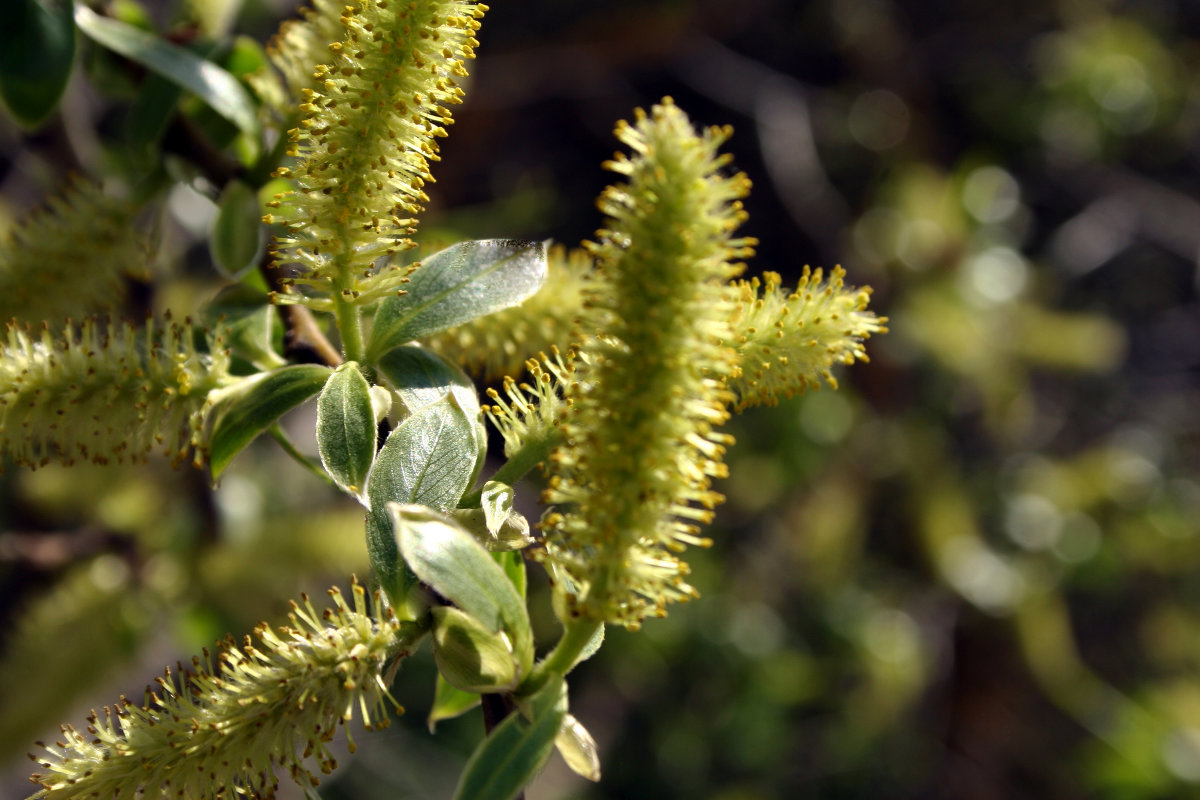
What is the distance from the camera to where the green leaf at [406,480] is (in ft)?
2.46

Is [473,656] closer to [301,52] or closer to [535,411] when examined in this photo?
[535,411]

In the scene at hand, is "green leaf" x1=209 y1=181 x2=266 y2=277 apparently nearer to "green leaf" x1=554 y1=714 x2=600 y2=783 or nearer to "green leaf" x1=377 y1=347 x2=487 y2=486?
"green leaf" x1=377 y1=347 x2=487 y2=486

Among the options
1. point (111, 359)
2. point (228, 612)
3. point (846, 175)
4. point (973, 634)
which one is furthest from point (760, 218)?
point (111, 359)

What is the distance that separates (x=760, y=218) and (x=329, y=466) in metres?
2.79

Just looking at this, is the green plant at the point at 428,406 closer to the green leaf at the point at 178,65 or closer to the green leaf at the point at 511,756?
the green leaf at the point at 511,756

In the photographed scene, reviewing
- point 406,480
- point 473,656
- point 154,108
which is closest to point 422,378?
point 406,480

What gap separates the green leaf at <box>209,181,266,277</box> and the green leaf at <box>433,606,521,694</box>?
0.47 metres

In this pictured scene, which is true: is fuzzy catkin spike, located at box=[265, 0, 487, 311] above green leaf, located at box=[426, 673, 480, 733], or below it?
above

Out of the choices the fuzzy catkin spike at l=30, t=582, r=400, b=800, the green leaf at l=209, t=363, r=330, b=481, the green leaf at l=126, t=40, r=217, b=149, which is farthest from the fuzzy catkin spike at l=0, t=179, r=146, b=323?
the fuzzy catkin spike at l=30, t=582, r=400, b=800

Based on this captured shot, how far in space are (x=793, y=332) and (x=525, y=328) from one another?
307mm

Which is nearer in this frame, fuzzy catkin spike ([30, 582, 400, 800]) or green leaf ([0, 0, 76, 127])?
fuzzy catkin spike ([30, 582, 400, 800])

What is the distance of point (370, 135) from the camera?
2.41 feet

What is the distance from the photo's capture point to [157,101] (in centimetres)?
107

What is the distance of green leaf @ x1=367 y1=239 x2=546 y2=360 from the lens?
0.83m
